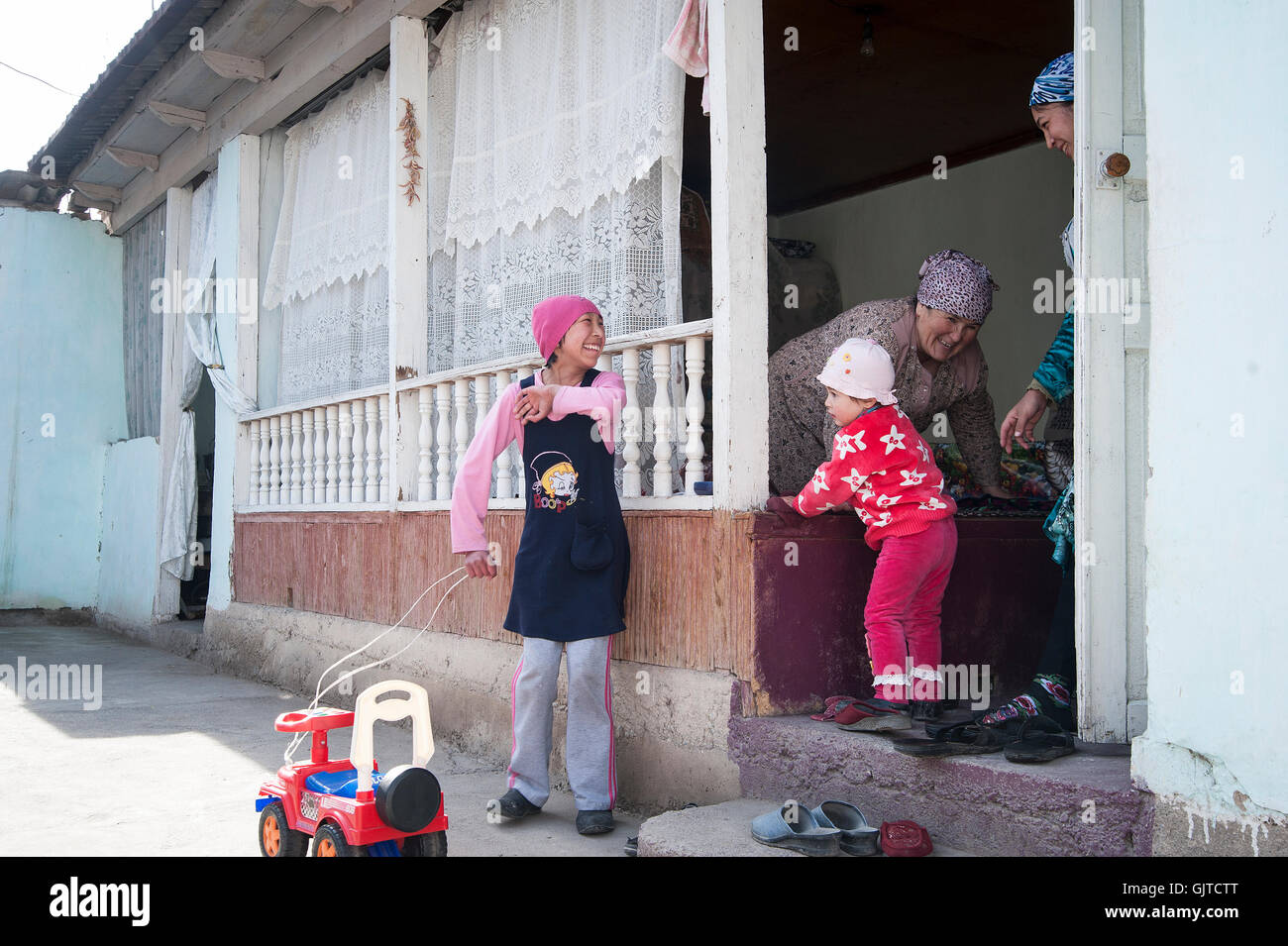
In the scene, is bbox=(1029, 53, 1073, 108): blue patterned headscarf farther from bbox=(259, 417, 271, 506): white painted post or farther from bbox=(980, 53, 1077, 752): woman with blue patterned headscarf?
bbox=(259, 417, 271, 506): white painted post

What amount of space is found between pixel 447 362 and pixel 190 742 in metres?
2.21

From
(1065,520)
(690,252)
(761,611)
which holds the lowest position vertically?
(761,611)

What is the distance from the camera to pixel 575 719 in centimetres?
372

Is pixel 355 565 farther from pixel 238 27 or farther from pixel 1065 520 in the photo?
pixel 1065 520

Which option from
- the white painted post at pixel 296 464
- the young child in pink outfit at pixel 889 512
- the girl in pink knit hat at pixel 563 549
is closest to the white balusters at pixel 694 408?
the girl in pink knit hat at pixel 563 549

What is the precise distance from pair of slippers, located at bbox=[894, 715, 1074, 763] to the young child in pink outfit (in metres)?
0.33

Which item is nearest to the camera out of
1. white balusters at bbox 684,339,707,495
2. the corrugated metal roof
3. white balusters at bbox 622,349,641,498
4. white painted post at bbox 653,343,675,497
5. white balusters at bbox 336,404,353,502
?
white balusters at bbox 684,339,707,495

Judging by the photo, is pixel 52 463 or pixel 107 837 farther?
pixel 52 463

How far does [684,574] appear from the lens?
3.86 m

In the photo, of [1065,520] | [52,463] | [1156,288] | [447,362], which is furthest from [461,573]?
[52,463]

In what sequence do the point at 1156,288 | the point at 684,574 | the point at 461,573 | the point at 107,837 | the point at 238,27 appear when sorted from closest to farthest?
1. the point at 1156,288
2. the point at 107,837
3. the point at 684,574
4. the point at 461,573
5. the point at 238,27

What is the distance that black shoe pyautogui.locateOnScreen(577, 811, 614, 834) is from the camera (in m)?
3.60

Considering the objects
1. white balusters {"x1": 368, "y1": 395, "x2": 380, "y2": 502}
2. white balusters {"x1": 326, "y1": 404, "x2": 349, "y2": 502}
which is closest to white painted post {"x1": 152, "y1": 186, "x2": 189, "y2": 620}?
white balusters {"x1": 326, "y1": 404, "x2": 349, "y2": 502}

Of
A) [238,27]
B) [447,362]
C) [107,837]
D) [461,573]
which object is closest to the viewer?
[107,837]
